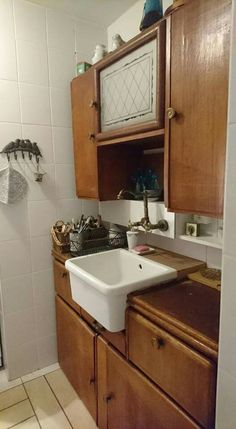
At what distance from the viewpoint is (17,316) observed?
1669mm

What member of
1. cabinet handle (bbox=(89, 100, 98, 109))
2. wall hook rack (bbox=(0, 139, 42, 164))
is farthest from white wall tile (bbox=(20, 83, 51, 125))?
cabinet handle (bbox=(89, 100, 98, 109))

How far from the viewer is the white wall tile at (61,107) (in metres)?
1.64

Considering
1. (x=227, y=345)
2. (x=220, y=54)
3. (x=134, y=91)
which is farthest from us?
(x=134, y=91)

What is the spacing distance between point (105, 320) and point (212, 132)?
78 cm

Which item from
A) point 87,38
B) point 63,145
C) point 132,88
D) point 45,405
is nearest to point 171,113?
point 132,88

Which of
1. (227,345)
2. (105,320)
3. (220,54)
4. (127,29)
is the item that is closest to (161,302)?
(105,320)

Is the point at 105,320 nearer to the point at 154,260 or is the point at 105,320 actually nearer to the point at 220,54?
the point at 154,260

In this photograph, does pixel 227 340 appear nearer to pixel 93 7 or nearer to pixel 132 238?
pixel 132 238

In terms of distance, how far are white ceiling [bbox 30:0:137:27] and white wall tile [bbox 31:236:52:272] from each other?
140 centimetres

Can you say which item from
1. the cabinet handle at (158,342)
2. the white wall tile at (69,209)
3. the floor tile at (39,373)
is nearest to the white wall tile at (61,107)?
the white wall tile at (69,209)

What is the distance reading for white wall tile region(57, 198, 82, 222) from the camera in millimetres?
1751

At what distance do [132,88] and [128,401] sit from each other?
1.32m

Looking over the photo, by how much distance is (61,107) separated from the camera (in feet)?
5.49

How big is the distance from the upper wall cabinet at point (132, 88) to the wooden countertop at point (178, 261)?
62cm
